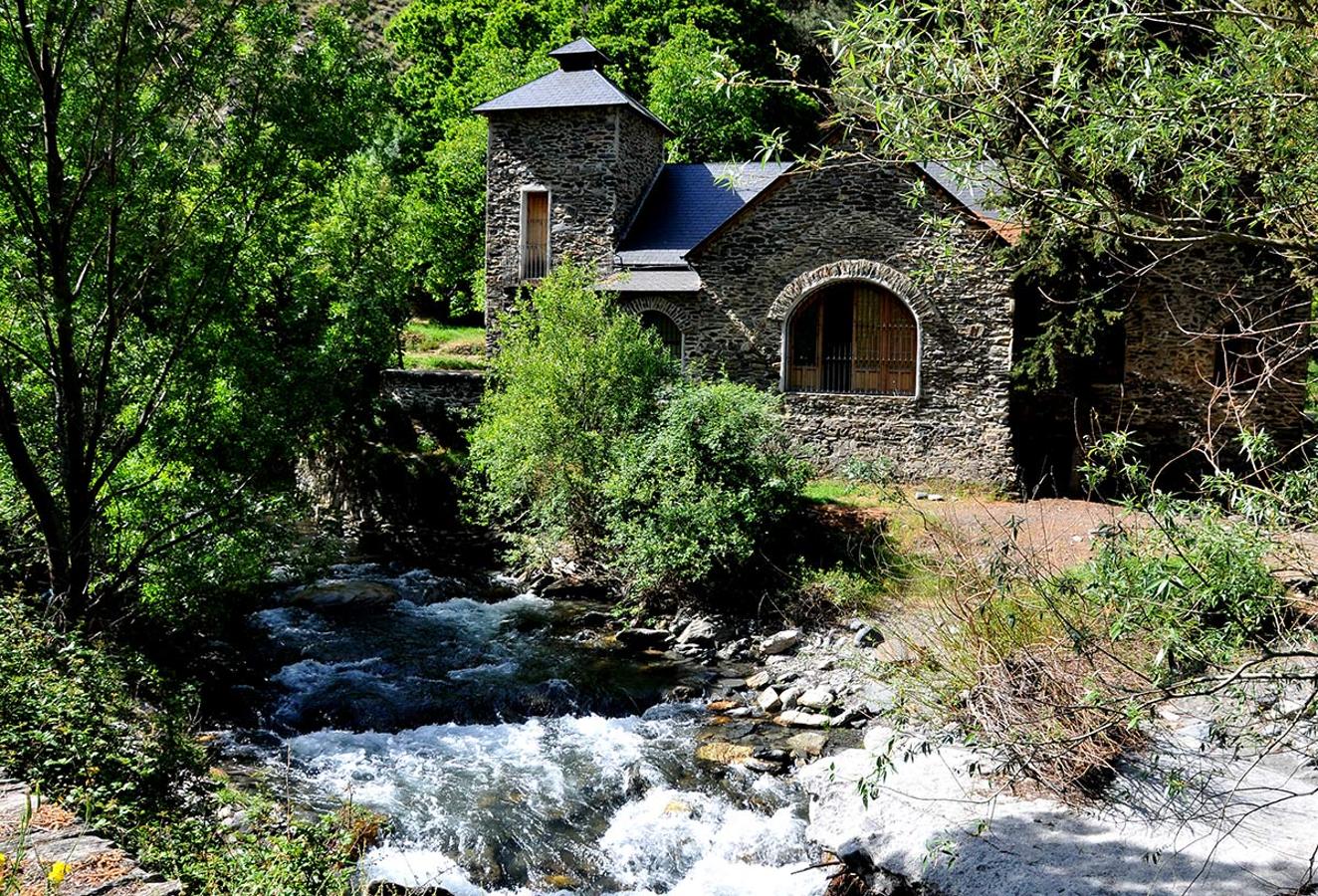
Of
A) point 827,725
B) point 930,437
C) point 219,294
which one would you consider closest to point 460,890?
point 827,725

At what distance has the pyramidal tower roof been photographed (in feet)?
67.4

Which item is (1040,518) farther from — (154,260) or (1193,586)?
(154,260)

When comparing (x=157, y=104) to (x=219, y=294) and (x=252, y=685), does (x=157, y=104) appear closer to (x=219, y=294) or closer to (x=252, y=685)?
(x=219, y=294)

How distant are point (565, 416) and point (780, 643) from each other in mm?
4991

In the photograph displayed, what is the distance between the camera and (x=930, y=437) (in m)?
17.3

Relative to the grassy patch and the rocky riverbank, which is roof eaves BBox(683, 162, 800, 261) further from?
the rocky riverbank

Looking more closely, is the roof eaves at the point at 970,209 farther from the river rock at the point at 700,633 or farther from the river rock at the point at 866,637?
the river rock at the point at 700,633

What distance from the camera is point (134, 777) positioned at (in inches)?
228

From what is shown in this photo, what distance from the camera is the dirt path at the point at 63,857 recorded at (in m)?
4.03

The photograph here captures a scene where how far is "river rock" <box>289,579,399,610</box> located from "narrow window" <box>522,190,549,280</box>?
9122 mm

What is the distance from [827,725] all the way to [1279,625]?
21.1 ft

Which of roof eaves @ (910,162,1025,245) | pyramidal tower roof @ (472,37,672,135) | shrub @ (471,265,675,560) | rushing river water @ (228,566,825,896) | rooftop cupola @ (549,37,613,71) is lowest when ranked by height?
rushing river water @ (228,566,825,896)

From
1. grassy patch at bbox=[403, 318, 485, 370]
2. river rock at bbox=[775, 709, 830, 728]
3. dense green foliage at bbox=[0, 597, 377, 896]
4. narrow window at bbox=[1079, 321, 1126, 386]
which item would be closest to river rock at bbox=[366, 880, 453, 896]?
dense green foliage at bbox=[0, 597, 377, 896]

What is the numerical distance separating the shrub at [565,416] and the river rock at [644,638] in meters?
2.22
